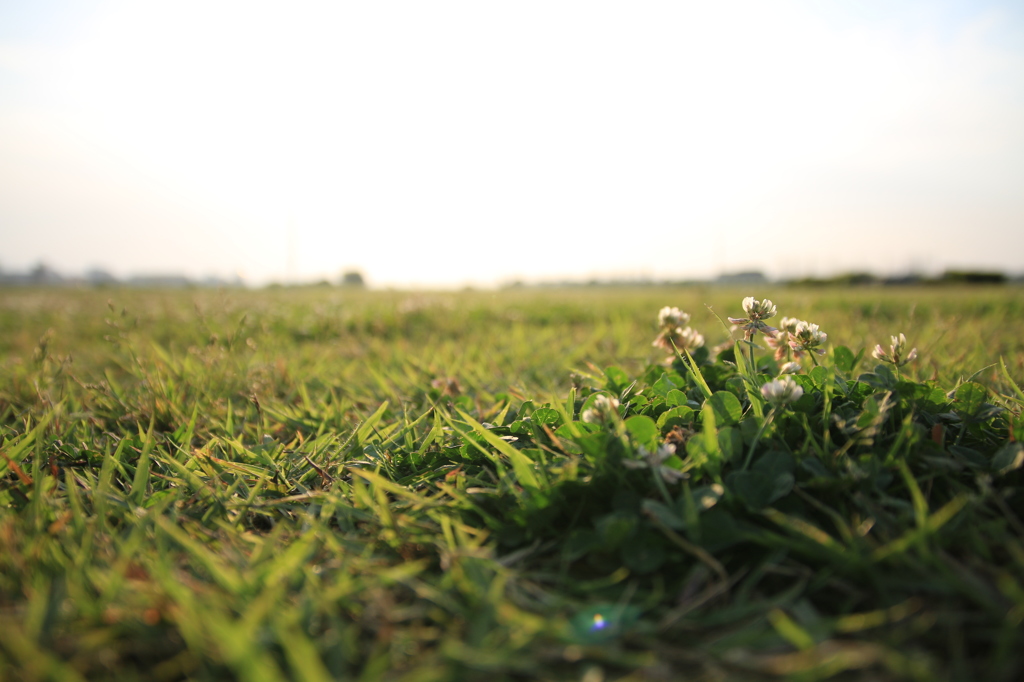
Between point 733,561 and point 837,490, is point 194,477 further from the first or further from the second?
point 837,490

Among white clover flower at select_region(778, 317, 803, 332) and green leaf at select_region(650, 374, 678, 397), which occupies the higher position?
white clover flower at select_region(778, 317, 803, 332)

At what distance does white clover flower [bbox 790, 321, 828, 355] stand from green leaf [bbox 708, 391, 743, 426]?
360mm

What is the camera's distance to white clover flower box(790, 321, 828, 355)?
5.38 ft

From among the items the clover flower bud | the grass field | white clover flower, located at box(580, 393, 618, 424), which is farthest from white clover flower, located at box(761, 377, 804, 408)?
white clover flower, located at box(580, 393, 618, 424)

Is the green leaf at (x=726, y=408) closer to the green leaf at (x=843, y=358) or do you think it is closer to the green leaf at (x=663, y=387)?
the green leaf at (x=663, y=387)

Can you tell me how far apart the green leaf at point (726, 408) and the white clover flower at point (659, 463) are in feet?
0.70

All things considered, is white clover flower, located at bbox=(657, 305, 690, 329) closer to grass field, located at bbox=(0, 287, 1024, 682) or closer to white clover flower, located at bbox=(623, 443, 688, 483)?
grass field, located at bbox=(0, 287, 1024, 682)

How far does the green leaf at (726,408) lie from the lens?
1431 mm

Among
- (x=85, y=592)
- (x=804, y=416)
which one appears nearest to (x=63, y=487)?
(x=85, y=592)

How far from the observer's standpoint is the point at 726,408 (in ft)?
4.75

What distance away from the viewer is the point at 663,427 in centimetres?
149

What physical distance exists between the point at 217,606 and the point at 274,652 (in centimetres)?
15

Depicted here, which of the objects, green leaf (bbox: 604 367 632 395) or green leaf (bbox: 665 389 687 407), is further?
green leaf (bbox: 604 367 632 395)

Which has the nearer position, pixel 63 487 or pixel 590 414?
pixel 590 414
